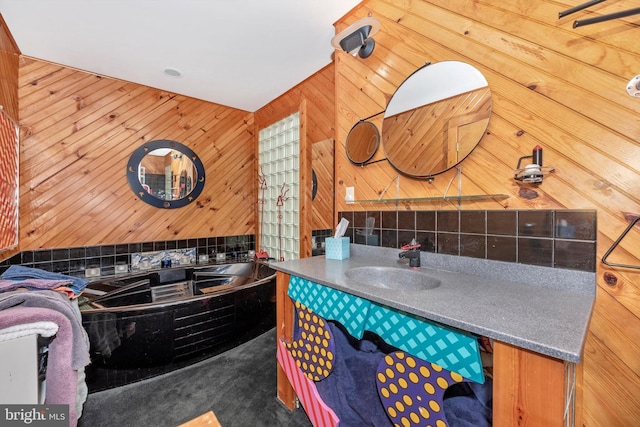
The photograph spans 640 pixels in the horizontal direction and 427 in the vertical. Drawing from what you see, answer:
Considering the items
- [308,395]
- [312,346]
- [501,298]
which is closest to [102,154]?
[312,346]

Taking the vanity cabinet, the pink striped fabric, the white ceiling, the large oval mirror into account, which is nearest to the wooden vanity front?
the vanity cabinet

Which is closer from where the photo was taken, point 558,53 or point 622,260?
point 622,260

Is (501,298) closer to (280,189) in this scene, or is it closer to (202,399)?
(202,399)

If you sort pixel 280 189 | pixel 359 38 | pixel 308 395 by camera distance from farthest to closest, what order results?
pixel 280 189
pixel 359 38
pixel 308 395

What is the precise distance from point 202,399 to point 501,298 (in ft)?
6.05

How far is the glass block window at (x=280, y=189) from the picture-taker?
282 cm

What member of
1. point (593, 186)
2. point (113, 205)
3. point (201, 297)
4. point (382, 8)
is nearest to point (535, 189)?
point (593, 186)

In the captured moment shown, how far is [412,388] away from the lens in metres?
0.93

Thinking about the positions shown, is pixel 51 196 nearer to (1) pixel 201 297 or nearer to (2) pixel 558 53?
(1) pixel 201 297

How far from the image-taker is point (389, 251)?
166 cm

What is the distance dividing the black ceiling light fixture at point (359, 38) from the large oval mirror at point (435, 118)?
411 millimetres

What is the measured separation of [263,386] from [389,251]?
1.29 metres

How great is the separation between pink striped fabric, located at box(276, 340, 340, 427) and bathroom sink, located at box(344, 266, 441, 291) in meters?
0.59

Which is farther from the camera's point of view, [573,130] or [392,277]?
[392,277]
